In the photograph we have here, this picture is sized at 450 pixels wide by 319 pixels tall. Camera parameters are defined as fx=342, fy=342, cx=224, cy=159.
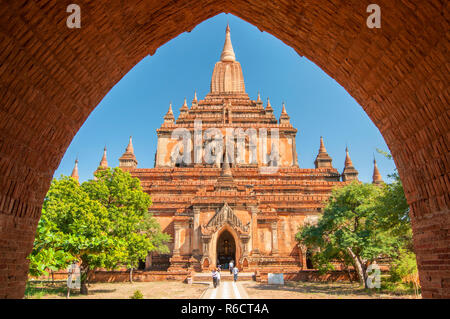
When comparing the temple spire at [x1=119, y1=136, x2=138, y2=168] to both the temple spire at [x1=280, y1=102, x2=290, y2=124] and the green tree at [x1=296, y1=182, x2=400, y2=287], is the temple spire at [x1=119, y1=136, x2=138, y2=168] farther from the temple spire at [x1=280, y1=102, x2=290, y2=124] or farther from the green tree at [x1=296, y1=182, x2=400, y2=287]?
the green tree at [x1=296, y1=182, x2=400, y2=287]

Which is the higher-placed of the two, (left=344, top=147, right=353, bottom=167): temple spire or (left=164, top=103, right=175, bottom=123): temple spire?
(left=164, top=103, right=175, bottom=123): temple spire

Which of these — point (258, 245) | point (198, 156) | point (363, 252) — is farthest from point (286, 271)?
point (198, 156)

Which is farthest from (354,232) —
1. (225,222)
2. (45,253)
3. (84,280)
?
(45,253)

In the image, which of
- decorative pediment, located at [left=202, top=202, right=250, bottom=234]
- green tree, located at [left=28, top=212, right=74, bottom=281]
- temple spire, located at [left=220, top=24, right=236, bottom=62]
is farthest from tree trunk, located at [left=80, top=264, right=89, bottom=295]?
temple spire, located at [left=220, top=24, right=236, bottom=62]

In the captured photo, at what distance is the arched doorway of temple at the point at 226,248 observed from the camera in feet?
101

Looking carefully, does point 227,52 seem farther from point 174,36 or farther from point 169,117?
point 174,36

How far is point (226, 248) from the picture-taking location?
102 feet

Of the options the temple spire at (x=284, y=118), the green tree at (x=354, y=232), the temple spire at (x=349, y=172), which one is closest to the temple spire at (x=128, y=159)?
the temple spire at (x=284, y=118)

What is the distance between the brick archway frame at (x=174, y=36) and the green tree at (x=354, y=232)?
15.3 meters

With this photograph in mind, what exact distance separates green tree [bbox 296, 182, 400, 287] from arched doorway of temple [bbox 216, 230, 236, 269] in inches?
343

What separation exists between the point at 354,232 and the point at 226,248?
42.7ft

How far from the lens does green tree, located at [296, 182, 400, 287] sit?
64.8 feet

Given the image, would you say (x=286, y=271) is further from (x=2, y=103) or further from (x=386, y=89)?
(x=2, y=103)
